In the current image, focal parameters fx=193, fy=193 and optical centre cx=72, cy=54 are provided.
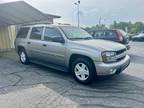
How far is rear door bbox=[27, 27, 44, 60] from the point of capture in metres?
7.43

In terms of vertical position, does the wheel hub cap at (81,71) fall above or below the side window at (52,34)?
below

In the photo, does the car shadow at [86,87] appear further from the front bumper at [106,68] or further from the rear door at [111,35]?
the rear door at [111,35]

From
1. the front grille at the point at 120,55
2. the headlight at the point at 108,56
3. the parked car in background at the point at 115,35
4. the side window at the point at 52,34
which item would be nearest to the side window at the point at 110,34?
the parked car in background at the point at 115,35

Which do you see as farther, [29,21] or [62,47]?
[29,21]

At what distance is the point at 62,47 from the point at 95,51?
1288mm

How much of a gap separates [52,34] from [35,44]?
1.07 m

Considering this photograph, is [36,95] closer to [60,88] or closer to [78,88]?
[60,88]

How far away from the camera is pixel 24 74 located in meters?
7.13

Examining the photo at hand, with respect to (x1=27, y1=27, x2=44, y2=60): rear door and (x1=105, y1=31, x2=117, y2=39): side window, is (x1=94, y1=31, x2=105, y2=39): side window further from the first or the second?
(x1=27, y1=27, x2=44, y2=60): rear door

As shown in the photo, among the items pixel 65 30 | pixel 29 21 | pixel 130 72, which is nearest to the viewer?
pixel 65 30

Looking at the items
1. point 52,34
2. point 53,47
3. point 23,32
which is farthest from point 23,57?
point 53,47

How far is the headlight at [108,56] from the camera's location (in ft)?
17.9

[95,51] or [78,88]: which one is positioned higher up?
[95,51]

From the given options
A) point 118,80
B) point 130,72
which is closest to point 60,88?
point 118,80
